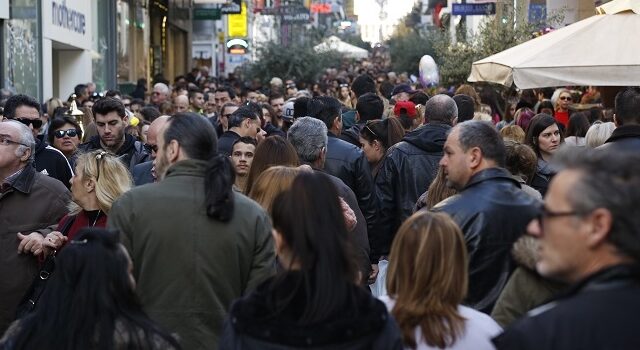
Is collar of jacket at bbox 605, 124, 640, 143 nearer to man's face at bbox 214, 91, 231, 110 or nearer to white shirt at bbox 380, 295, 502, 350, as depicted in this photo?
white shirt at bbox 380, 295, 502, 350

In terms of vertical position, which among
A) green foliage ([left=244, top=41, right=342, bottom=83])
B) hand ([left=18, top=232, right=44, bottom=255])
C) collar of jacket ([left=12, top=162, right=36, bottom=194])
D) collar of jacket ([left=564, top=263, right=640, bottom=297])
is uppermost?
green foliage ([left=244, top=41, right=342, bottom=83])

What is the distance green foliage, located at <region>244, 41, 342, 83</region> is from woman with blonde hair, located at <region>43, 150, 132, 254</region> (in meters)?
27.6

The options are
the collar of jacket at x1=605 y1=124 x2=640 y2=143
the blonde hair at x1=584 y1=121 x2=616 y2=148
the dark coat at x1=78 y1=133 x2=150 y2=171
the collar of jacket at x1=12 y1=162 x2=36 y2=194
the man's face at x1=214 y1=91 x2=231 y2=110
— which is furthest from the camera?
Result: the man's face at x1=214 y1=91 x2=231 y2=110

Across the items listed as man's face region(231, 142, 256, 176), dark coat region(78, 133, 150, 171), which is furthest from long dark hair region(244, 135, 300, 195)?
dark coat region(78, 133, 150, 171)

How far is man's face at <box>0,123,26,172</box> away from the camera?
24.5 ft

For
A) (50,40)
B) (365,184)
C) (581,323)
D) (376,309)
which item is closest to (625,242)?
(581,323)

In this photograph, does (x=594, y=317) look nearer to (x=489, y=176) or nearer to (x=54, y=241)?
(x=489, y=176)

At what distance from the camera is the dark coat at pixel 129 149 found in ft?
32.4

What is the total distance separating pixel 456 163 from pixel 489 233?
50cm

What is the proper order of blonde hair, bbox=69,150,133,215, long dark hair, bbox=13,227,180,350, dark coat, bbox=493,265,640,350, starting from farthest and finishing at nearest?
1. blonde hair, bbox=69,150,133,215
2. long dark hair, bbox=13,227,180,350
3. dark coat, bbox=493,265,640,350

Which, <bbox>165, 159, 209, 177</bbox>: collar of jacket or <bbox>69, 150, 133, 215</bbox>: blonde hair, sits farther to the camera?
<bbox>69, 150, 133, 215</bbox>: blonde hair

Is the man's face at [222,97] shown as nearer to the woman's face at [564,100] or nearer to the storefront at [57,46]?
the storefront at [57,46]

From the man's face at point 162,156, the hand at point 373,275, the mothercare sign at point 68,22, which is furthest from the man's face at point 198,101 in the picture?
the man's face at point 162,156

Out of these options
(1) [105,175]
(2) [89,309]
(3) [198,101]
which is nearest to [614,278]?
(2) [89,309]
